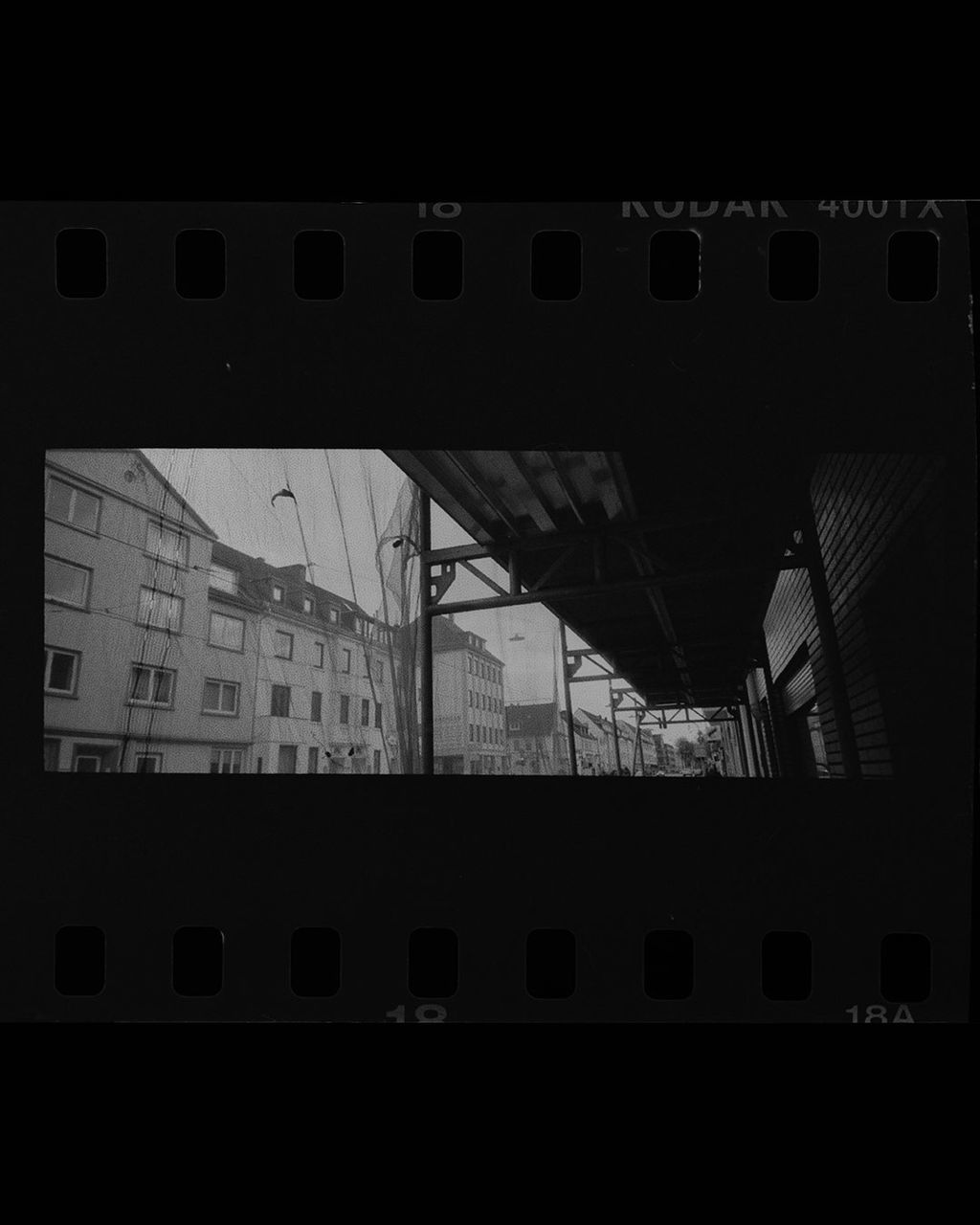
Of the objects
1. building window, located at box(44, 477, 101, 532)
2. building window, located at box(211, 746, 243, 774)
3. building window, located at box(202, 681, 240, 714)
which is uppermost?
building window, located at box(44, 477, 101, 532)

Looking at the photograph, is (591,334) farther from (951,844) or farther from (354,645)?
(951,844)

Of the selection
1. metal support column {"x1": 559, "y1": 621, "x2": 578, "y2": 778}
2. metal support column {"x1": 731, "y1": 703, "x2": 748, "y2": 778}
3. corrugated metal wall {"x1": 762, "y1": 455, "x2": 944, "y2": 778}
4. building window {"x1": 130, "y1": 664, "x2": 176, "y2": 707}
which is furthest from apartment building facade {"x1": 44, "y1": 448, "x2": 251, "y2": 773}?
corrugated metal wall {"x1": 762, "y1": 455, "x2": 944, "y2": 778}

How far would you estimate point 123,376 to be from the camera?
6.25ft

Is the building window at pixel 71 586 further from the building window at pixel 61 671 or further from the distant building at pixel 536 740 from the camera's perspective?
the distant building at pixel 536 740

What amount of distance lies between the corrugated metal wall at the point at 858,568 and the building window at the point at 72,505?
1420 millimetres

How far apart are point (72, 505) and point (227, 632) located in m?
0.42

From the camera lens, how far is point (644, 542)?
1.87 metres

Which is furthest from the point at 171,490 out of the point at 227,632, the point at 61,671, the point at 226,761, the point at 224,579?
the point at 226,761

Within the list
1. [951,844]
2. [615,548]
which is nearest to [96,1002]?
[615,548]

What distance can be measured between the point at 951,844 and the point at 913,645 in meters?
0.40

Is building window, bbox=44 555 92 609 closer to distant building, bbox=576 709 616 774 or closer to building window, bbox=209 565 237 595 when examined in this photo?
building window, bbox=209 565 237 595

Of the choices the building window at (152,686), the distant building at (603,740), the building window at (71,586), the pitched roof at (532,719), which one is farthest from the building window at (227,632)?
the distant building at (603,740)

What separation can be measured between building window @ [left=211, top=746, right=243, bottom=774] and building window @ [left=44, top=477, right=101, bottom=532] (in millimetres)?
533

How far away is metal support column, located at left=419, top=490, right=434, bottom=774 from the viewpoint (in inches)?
73.8
